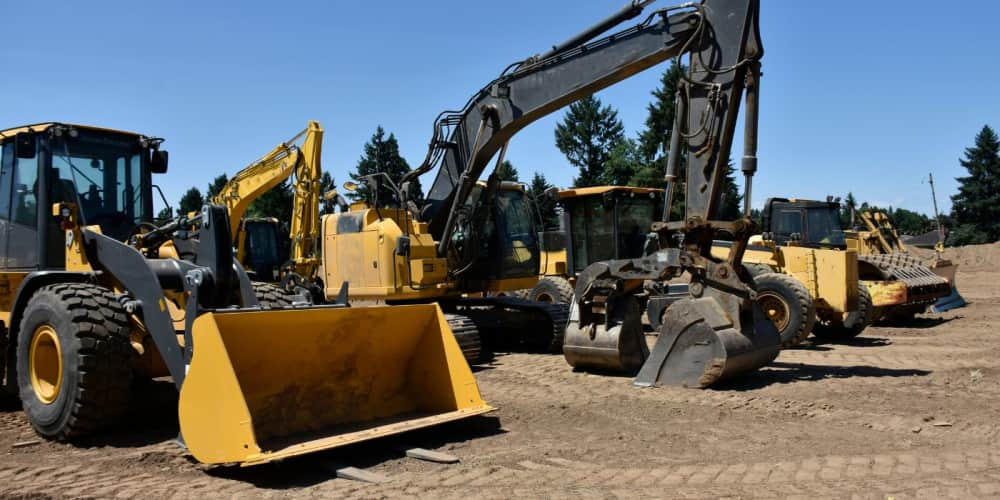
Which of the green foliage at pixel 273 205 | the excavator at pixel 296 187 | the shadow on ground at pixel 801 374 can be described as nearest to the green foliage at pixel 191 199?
the green foliage at pixel 273 205

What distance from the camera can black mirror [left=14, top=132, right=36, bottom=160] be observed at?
253 inches

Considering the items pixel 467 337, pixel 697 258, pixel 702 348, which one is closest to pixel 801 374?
pixel 702 348

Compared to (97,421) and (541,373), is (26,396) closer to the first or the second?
(97,421)

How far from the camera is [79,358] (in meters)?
5.25

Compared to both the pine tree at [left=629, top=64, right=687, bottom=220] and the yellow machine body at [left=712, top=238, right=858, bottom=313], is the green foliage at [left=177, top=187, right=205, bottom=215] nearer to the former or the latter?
the pine tree at [left=629, top=64, right=687, bottom=220]

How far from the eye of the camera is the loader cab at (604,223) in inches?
508

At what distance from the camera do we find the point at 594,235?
1309cm

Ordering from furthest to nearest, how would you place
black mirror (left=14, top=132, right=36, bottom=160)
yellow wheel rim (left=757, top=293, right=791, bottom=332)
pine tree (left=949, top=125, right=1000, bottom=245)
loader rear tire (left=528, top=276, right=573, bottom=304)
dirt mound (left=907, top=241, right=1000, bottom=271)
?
pine tree (left=949, top=125, right=1000, bottom=245), dirt mound (left=907, top=241, right=1000, bottom=271), loader rear tire (left=528, top=276, right=573, bottom=304), yellow wheel rim (left=757, top=293, right=791, bottom=332), black mirror (left=14, top=132, right=36, bottom=160)

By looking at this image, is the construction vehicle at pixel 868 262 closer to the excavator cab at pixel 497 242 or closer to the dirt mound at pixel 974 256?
the excavator cab at pixel 497 242

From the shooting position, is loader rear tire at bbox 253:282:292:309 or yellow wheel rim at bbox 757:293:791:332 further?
yellow wheel rim at bbox 757:293:791:332

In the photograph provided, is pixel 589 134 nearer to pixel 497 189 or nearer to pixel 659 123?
pixel 659 123

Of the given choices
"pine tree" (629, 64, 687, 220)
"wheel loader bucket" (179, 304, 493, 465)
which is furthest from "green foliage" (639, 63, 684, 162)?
"wheel loader bucket" (179, 304, 493, 465)

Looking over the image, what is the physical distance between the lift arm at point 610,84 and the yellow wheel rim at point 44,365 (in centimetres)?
511

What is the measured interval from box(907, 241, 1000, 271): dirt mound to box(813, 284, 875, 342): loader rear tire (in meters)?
24.5
